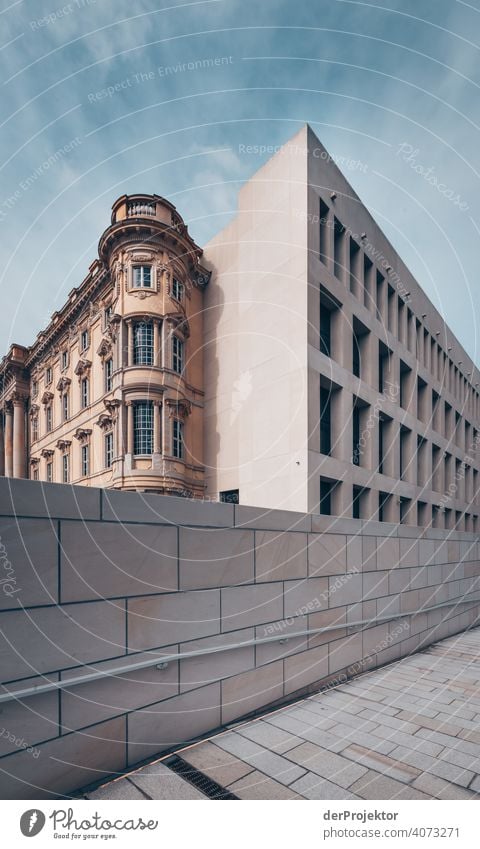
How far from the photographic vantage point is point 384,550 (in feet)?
39.7

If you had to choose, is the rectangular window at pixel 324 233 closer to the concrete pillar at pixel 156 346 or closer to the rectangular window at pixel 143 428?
the concrete pillar at pixel 156 346

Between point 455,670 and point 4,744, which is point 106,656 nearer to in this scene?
point 4,744

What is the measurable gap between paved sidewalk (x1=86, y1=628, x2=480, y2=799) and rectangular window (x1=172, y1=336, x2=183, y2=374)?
1813 cm

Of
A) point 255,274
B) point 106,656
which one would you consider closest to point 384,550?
Answer: point 106,656

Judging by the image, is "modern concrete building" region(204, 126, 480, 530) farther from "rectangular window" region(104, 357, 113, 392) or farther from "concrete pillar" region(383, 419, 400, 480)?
"rectangular window" region(104, 357, 113, 392)

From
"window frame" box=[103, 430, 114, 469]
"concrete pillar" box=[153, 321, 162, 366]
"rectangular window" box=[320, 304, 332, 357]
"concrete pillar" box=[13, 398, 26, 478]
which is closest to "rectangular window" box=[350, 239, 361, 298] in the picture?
"rectangular window" box=[320, 304, 332, 357]

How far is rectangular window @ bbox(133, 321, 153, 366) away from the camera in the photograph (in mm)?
23719

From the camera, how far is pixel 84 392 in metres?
31.7

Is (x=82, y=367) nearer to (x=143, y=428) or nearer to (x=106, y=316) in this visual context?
(x=106, y=316)

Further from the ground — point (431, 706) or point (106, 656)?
point (106, 656)

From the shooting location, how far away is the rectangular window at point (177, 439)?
23344 millimetres

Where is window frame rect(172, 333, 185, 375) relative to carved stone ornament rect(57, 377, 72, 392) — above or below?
below

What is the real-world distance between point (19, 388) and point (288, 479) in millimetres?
37379

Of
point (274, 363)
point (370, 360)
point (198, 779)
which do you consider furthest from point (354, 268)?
point (198, 779)
